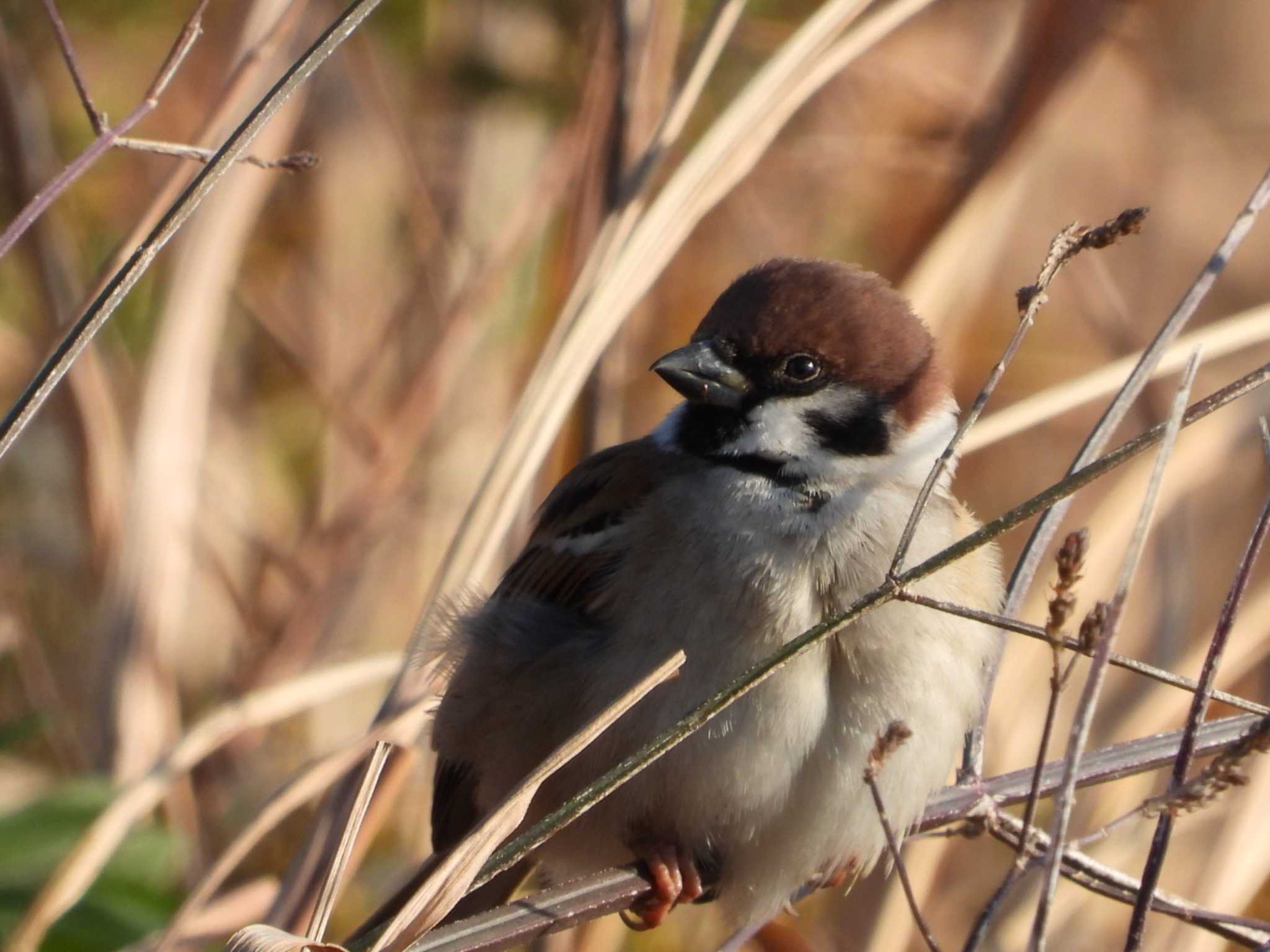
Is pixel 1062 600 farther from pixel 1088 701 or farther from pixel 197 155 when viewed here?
pixel 197 155

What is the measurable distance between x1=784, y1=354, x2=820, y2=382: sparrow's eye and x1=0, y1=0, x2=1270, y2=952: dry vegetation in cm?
26

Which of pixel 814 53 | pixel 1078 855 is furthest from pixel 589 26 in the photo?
pixel 1078 855

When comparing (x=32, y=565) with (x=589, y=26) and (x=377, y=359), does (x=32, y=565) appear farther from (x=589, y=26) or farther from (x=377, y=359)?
(x=589, y=26)

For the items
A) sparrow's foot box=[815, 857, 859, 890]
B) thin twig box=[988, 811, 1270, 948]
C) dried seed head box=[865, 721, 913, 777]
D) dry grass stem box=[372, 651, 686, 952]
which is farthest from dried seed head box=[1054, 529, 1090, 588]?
sparrow's foot box=[815, 857, 859, 890]

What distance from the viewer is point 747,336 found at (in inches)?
88.5

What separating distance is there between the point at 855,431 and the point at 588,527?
0.47 m

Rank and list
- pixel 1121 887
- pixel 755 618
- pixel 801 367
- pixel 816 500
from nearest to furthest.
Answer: pixel 1121 887 → pixel 755 618 → pixel 816 500 → pixel 801 367

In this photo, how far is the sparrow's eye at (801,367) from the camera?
225 centimetres

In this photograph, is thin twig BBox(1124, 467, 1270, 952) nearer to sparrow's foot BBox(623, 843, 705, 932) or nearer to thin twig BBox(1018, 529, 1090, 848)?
thin twig BBox(1018, 529, 1090, 848)

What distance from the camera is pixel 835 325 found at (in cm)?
226


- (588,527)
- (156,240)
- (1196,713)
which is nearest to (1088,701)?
(1196,713)

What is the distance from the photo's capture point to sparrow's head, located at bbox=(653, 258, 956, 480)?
7.30ft

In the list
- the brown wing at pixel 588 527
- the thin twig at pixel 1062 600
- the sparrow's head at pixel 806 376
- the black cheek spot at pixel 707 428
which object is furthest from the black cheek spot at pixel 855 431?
the thin twig at pixel 1062 600

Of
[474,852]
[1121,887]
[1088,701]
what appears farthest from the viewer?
[1121,887]
